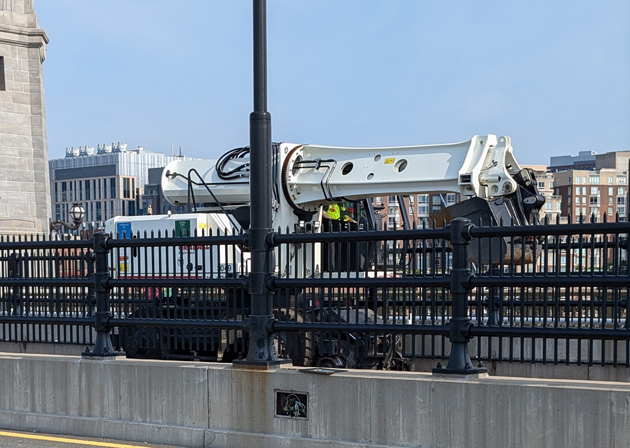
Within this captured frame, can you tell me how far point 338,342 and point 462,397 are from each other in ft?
4.86

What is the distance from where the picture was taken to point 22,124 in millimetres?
33625

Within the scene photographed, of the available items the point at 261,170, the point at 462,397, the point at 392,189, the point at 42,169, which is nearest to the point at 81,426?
the point at 261,170

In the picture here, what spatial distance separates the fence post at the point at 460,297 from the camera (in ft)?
25.5

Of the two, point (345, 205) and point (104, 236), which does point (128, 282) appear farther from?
point (345, 205)

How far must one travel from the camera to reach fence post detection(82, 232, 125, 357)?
31.7ft

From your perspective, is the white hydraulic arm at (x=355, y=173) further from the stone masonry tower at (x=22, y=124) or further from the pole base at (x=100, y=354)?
the stone masonry tower at (x=22, y=124)

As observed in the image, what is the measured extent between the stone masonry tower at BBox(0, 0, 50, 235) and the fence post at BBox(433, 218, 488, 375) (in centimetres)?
2699

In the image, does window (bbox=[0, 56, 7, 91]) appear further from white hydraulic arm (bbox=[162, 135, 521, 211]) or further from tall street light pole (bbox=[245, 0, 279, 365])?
tall street light pole (bbox=[245, 0, 279, 365])

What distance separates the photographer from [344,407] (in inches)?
321

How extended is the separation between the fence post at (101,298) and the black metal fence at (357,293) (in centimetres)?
1

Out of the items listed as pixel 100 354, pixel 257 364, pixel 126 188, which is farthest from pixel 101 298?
pixel 126 188

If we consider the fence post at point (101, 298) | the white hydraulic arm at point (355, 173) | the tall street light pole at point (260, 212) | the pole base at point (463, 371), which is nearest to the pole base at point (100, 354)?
the fence post at point (101, 298)

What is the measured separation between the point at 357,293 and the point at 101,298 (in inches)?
109

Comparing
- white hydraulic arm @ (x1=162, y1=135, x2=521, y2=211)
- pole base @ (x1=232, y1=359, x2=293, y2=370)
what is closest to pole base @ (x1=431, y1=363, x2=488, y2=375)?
pole base @ (x1=232, y1=359, x2=293, y2=370)
